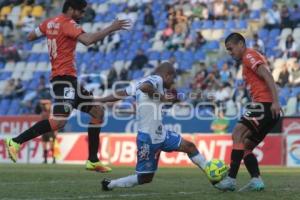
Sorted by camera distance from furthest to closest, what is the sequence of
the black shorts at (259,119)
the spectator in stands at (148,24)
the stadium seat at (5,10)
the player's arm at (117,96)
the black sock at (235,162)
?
the stadium seat at (5,10)
the spectator in stands at (148,24)
the player's arm at (117,96)
the black shorts at (259,119)
the black sock at (235,162)

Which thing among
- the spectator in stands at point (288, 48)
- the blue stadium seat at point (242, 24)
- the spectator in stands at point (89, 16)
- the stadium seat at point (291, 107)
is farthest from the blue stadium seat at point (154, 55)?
the stadium seat at point (291, 107)

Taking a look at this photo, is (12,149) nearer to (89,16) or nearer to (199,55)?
(199,55)

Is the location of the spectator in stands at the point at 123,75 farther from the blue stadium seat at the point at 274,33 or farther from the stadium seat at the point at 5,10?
the stadium seat at the point at 5,10

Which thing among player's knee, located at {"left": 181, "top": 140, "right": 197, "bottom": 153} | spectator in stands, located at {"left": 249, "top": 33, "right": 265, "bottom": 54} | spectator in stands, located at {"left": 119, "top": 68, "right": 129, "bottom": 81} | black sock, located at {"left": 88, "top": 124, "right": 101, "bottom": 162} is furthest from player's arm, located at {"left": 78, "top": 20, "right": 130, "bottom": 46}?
spectator in stands, located at {"left": 119, "top": 68, "right": 129, "bottom": 81}

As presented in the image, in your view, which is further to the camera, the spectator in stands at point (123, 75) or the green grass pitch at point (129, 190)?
the spectator in stands at point (123, 75)

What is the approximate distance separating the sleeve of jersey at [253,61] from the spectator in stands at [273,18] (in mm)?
18370

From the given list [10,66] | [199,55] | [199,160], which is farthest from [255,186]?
[10,66]

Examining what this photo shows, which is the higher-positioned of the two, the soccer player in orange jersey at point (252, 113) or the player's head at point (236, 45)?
the player's head at point (236, 45)

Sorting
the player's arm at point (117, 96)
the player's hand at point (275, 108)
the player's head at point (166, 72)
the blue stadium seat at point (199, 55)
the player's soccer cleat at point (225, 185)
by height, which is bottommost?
the player's soccer cleat at point (225, 185)

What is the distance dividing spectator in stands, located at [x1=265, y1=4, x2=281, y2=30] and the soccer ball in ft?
62.3

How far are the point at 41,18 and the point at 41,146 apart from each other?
33.8ft

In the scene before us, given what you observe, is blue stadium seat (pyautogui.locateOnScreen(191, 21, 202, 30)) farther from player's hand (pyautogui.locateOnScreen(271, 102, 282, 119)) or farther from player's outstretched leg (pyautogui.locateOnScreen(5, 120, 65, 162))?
player's hand (pyautogui.locateOnScreen(271, 102, 282, 119))

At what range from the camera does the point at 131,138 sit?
25.5 m

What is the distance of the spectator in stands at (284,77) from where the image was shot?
84.4 feet
